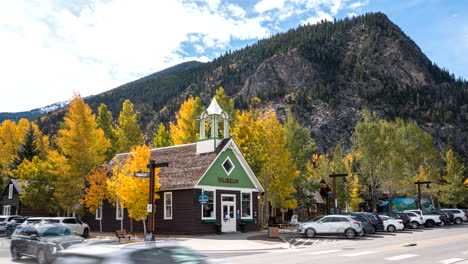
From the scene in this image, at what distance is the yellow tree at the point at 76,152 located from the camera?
37.0 m

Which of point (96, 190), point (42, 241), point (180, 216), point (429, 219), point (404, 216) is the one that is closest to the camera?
point (42, 241)

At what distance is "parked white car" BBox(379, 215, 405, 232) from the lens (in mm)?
34844

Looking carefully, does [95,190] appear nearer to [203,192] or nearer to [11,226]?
[11,226]

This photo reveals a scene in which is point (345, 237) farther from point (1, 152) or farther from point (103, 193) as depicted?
point (1, 152)

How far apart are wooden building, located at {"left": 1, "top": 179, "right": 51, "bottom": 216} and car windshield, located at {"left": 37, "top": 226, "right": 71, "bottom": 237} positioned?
29154 mm

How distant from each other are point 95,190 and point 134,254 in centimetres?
3036

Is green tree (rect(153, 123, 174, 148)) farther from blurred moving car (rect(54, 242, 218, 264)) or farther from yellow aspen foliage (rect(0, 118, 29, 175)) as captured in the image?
blurred moving car (rect(54, 242, 218, 264))

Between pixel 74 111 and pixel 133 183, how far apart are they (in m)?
14.7

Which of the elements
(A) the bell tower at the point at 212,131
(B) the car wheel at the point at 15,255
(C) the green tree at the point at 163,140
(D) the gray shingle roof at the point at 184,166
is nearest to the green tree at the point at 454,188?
(C) the green tree at the point at 163,140

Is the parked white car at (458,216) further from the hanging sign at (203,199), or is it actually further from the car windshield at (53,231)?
the car windshield at (53,231)

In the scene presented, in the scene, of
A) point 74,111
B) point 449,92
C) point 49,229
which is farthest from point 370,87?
point 49,229

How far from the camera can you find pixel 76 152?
37719mm

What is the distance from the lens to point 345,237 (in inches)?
1148

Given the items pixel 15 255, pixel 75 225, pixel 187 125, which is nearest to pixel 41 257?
pixel 15 255
